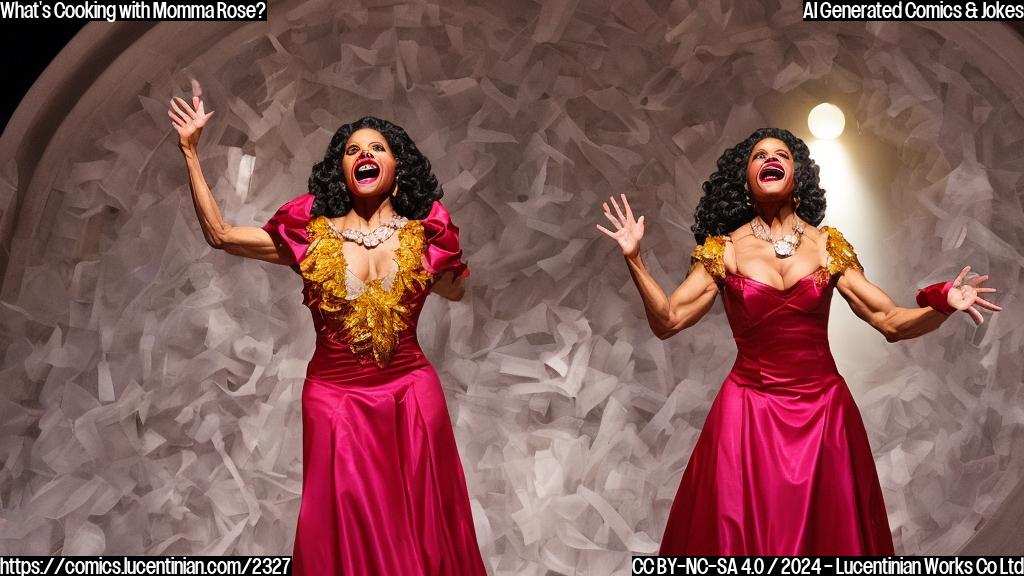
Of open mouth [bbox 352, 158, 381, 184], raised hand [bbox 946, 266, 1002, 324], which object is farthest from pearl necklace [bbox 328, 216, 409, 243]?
raised hand [bbox 946, 266, 1002, 324]

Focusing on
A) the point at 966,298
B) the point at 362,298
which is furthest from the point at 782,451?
the point at 362,298

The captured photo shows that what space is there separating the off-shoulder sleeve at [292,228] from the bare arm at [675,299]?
2.69 feet

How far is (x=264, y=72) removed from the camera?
4.45 metres

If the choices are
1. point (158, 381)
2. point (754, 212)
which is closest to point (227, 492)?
point (158, 381)

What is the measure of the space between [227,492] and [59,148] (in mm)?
1161

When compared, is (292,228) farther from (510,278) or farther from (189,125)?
(510,278)

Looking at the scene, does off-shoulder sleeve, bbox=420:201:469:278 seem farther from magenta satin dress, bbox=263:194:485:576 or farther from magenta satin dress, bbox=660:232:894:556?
magenta satin dress, bbox=660:232:894:556

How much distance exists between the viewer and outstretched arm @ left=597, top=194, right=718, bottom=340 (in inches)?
142

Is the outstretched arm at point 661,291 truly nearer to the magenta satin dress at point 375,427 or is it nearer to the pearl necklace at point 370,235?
the magenta satin dress at point 375,427

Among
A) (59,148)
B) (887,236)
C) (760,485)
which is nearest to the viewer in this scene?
(760,485)

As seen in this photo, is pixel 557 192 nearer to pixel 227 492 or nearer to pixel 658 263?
pixel 658 263

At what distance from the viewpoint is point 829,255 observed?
12.1 ft

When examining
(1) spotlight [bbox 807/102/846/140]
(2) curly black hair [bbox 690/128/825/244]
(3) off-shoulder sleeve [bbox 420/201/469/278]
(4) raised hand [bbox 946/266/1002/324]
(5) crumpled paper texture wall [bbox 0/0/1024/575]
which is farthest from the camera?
(1) spotlight [bbox 807/102/846/140]

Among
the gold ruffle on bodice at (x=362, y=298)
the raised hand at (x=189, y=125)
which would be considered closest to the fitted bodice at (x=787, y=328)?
the gold ruffle on bodice at (x=362, y=298)
